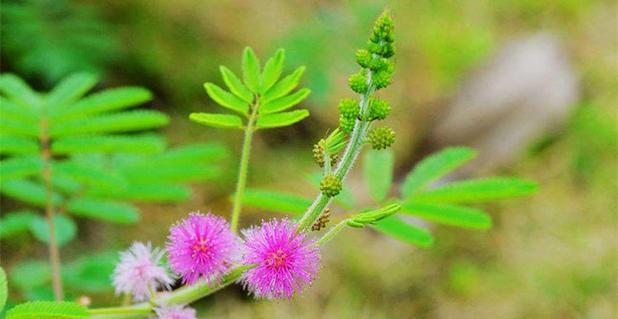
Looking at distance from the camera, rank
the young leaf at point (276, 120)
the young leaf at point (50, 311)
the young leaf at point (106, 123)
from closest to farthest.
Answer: the young leaf at point (50, 311), the young leaf at point (276, 120), the young leaf at point (106, 123)

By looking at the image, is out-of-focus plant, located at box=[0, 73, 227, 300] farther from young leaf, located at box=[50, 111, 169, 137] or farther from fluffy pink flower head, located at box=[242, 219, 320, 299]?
fluffy pink flower head, located at box=[242, 219, 320, 299]

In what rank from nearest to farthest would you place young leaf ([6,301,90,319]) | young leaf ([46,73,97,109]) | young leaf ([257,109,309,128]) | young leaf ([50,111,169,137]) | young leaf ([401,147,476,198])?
young leaf ([6,301,90,319])
young leaf ([257,109,309,128])
young leaf ([401,147,476,198])
young leaf ([50,111,169,137])
young leaf ([46,73,97,109])

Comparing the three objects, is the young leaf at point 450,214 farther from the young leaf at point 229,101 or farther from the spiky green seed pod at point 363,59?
the spiky green seed pod at point 363,59

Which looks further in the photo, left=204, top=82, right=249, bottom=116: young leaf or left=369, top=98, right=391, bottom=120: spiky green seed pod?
left=204, top=82, right=249, bottom=116: young leaf

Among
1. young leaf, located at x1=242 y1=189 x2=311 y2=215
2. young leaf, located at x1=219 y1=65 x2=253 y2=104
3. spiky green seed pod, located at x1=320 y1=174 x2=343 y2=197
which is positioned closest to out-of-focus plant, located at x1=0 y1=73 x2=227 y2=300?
young leaf, located at x1=242 y1=189 x2=311 y2=215

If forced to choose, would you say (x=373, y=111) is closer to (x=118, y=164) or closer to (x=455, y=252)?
(x=118, y=164)

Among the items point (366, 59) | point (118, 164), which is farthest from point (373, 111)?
point (118, 164)

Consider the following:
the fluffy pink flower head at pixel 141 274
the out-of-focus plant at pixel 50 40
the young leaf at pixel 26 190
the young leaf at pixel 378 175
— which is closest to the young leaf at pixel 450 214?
the young leaf at pixel 378 175

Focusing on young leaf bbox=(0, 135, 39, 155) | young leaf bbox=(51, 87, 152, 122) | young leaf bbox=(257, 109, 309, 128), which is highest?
young leaf bbox=(51, 87, 152, 122)
